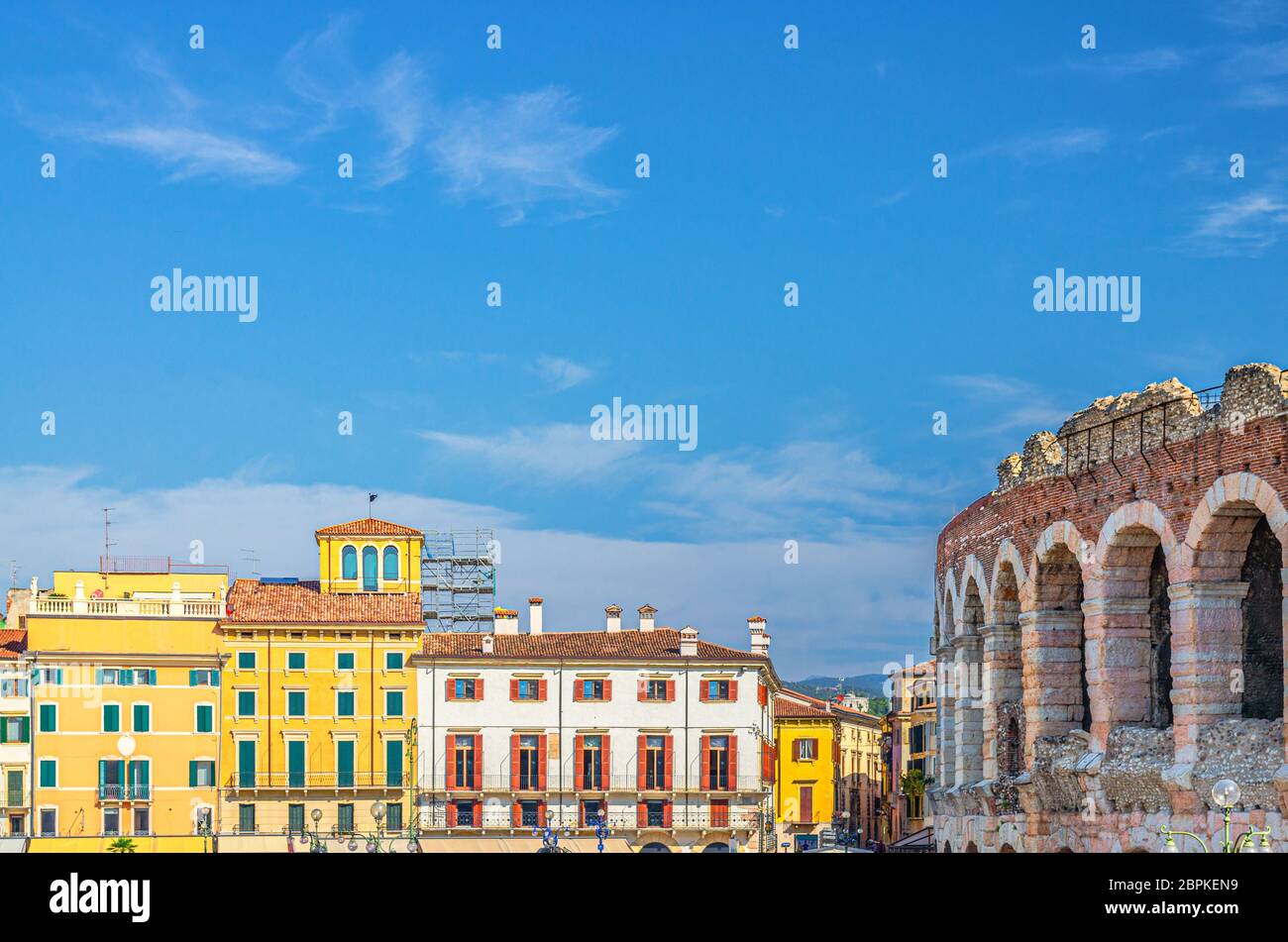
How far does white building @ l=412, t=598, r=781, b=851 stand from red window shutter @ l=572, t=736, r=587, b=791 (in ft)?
0.13

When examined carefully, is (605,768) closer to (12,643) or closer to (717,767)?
(717,767)

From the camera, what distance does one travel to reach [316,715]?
234 feet

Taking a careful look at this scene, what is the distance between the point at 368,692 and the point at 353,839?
6.81m

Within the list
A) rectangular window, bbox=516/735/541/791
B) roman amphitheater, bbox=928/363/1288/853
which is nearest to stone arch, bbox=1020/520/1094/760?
roman amphitheater, bbox=928/363/1288/853

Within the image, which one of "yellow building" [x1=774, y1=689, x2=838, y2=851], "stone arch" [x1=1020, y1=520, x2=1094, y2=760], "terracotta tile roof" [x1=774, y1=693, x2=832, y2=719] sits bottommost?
"yellow building" [x1=774, y1=689, x2=838, y2=851]

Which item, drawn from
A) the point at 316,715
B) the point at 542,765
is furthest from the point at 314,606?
the point at 542,765

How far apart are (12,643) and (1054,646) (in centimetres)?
4916

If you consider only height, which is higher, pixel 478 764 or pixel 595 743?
pixel 595 743

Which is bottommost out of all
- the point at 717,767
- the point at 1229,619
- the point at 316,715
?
the point at 717,767

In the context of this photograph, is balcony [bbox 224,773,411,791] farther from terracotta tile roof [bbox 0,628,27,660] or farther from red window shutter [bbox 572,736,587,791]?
terracotta tile roof [bbox 0,628,27,660]

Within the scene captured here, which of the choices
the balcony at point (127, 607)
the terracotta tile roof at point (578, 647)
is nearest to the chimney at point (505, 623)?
the terracotta tile roof at point (578, 647)

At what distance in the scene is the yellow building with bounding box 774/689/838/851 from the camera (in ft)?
296

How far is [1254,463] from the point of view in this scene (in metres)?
27.5
